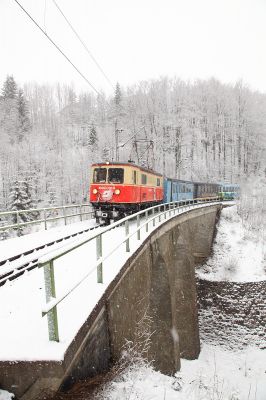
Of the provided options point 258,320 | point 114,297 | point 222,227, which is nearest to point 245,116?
point 222,227

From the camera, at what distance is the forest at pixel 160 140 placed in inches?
1829

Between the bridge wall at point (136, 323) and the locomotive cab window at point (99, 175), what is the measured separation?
159 inches

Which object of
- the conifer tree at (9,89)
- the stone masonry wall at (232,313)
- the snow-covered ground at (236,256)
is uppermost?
the conifer tree at (9,89)

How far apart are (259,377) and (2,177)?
133ft

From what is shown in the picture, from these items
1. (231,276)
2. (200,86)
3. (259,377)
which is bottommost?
(259,377)

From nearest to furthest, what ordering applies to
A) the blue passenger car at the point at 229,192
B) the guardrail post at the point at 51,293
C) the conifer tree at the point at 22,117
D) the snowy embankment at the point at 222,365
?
1. the guardrail post at the point at 51,293
2. the snowy embankment at the point at 222,365
3. the blue passenger car at the point at 229,192
4. the conifer tree at the point at 22,117

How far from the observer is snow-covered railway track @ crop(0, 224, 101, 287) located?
6504mm

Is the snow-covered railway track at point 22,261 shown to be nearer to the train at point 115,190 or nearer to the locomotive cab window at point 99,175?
the train at point 115,190

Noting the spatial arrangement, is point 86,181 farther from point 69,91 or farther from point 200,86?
point 69,91

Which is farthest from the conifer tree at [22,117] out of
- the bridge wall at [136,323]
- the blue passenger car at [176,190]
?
the bridge wall at [136,323]

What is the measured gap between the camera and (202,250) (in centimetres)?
2555

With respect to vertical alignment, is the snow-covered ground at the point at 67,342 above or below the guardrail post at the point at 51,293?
below

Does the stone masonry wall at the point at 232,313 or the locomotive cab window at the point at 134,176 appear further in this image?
the stone masonry wall at the point at 232,313

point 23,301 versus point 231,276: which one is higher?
point 23,301
